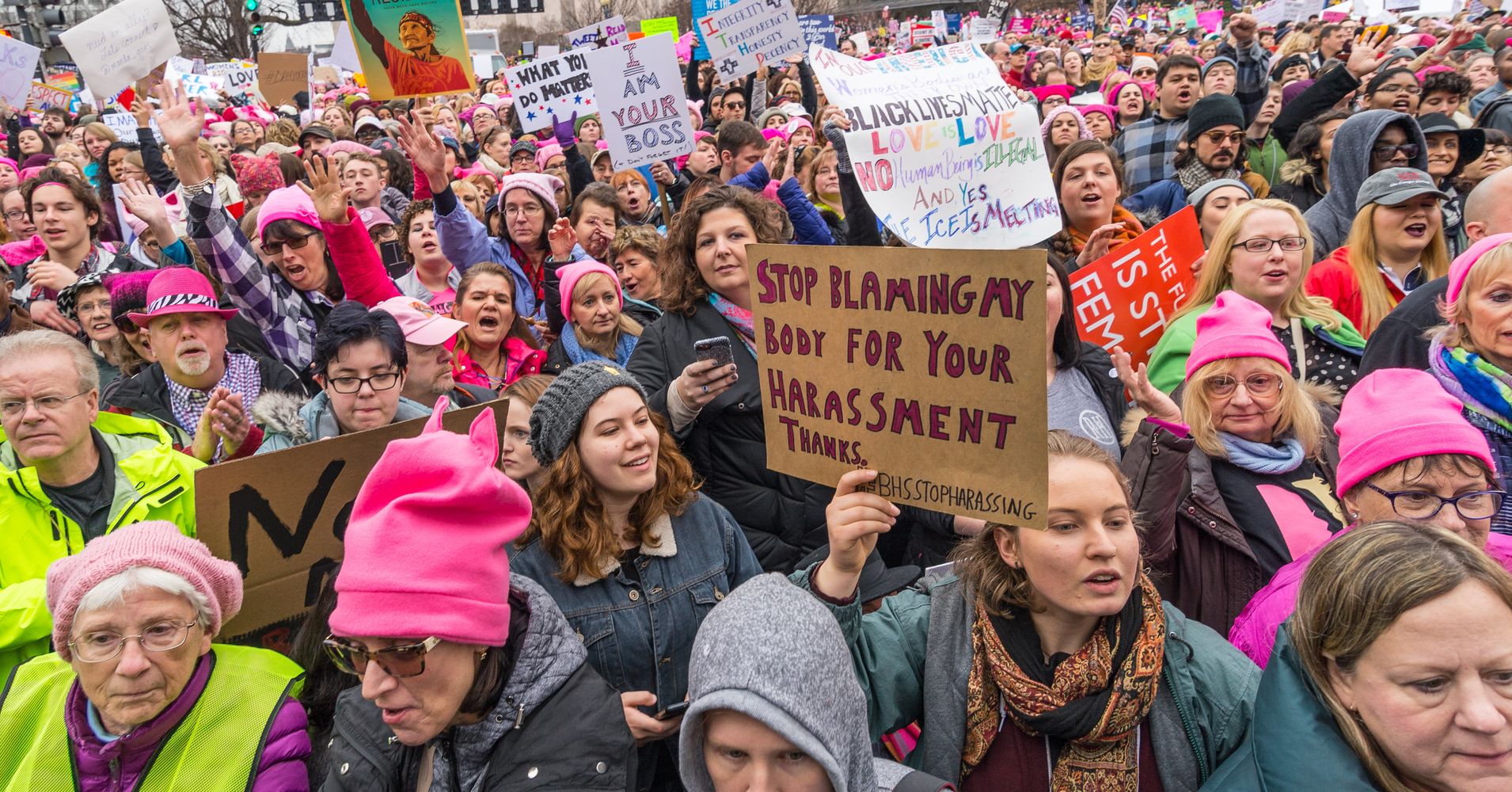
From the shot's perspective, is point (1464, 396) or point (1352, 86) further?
point (1352, 86)

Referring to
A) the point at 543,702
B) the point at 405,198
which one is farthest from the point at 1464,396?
the point at 405,198

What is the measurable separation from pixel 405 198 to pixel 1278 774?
25.3ft

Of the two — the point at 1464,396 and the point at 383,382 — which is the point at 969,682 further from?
the point at 383,382

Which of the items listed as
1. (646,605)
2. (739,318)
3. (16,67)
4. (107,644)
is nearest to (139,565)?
(107,644)

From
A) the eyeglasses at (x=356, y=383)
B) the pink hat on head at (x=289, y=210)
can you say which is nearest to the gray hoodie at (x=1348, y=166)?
the eyeglasses at (x=356, y=383)

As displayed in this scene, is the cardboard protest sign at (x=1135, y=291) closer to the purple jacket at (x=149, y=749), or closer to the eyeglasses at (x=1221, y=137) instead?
the eyeglasses at (x=1221, y=137)

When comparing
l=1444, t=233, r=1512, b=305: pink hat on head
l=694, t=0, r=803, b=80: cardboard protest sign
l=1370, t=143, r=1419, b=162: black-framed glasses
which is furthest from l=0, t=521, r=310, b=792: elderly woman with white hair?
l=694, t=0, r=803, b=80: cardboard protest sign

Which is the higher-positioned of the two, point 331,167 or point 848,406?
point 331,167

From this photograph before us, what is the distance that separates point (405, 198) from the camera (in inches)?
316

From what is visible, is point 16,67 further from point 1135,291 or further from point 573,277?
point 1135,291

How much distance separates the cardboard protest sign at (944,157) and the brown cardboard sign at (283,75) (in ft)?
46.2

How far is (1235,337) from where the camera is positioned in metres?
2.99

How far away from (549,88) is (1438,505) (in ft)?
28.4

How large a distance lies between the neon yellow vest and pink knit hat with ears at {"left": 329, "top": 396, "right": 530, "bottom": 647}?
0.55 meters
